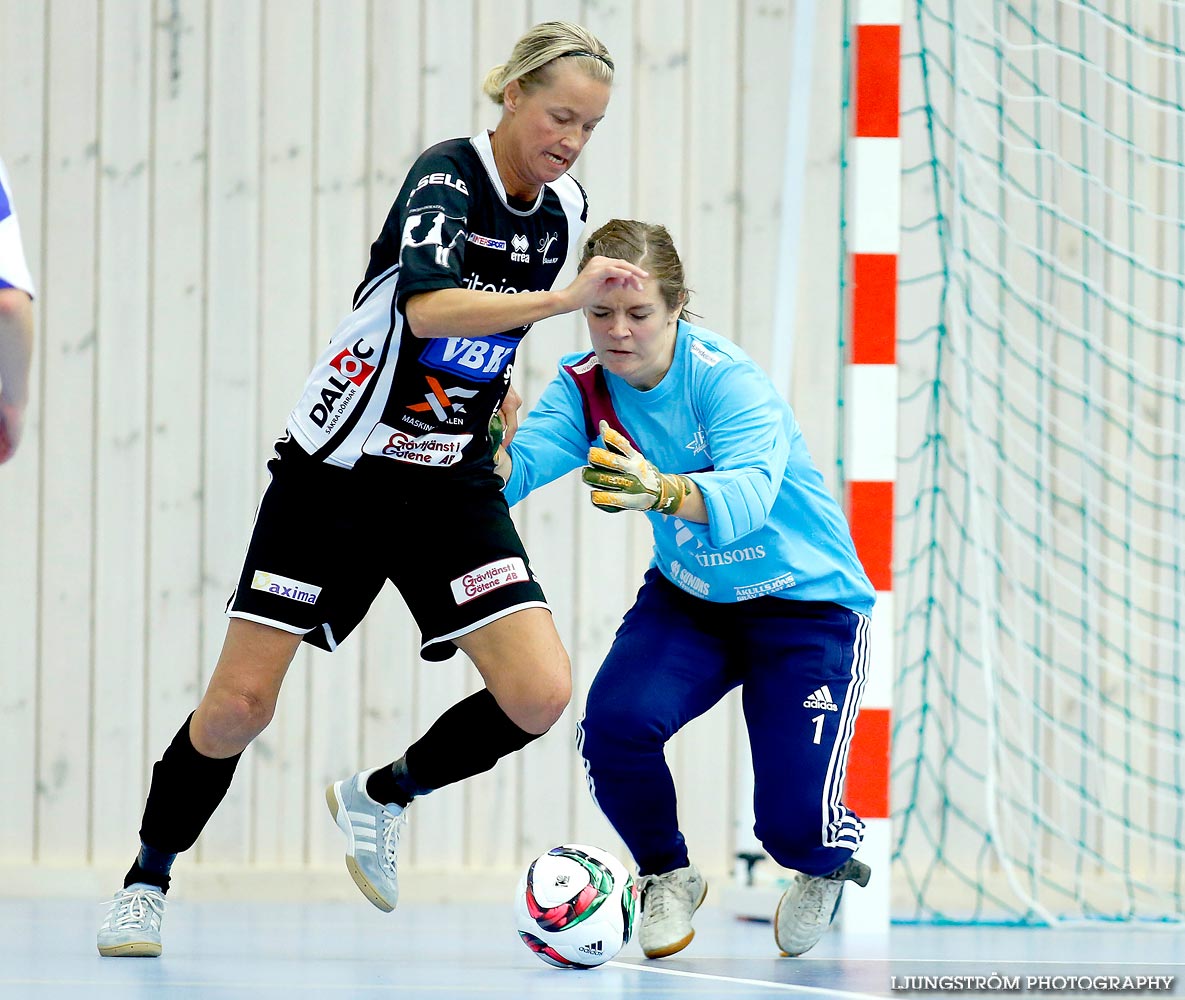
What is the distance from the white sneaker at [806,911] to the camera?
3074 mm

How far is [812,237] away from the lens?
16.0 feet

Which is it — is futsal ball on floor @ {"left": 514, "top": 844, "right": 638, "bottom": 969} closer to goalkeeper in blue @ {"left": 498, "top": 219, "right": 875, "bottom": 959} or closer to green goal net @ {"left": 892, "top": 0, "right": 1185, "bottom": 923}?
goalkeeper in blue @ {"left": 498, "top": 219, "right": 875, "bottom": 959}

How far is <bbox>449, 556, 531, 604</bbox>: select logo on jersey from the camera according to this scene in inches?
115

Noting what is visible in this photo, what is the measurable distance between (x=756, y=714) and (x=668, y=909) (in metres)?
0.42

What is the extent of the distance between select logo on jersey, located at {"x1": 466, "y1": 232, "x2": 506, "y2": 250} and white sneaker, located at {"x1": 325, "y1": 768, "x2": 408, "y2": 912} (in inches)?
43.6

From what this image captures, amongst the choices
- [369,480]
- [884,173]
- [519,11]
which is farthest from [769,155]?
[369,480]

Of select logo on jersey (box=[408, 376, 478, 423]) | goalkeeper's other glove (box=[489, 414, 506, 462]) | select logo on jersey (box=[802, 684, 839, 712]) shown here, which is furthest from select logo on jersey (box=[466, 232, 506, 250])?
select logo on jersey (box=[802, 684, 839, 712])

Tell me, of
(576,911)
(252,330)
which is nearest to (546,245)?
(576,911)

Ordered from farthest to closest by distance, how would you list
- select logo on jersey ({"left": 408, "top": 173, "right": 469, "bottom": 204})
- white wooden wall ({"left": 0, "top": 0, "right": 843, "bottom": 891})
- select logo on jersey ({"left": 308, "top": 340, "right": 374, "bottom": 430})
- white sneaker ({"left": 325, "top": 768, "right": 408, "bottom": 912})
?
white wooden wall ({"left": 0, "top": 0, "right": 843, "bottom": 891}), white sneaker ({"left": 325, "top": 768, "right": 408, "bottom": 912}), select logo on jersey ({"left": 308, "top": 340, "right": 374, "bottom": 430}), select logo on jersey ({"left": 408, "top": 173, "right": 469, "bottom": 204})

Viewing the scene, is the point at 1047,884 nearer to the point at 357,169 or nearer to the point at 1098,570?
the point at 1098,570

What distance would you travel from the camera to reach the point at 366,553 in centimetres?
292

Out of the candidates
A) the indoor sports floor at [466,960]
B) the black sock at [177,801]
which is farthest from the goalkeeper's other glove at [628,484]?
the black sock at [177,801]

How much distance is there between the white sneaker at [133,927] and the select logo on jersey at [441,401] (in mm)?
1081

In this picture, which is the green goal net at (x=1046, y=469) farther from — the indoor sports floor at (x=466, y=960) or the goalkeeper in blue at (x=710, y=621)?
the goalkeeper in blue at (x=710, y=621)
